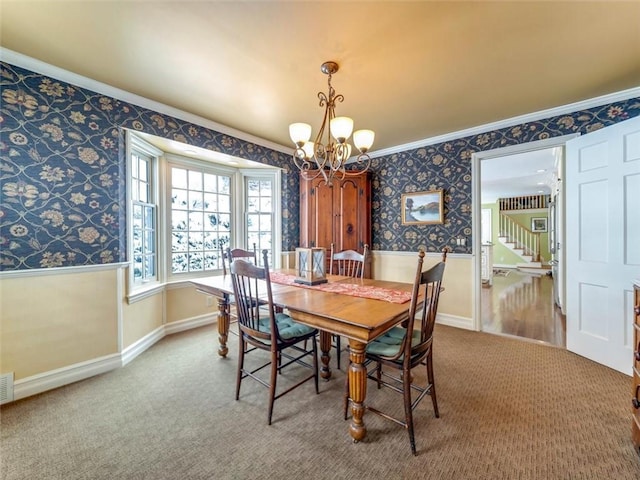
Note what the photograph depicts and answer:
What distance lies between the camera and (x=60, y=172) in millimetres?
2178

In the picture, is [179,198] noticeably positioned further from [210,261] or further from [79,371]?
[79,371]

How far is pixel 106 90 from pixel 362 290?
9.54ft

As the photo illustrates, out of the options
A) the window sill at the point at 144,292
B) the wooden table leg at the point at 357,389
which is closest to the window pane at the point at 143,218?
the window sill at the point at 144,292

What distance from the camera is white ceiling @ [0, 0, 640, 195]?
1.60m

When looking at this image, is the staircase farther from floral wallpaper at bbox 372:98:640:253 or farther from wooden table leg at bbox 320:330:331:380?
wooden table leg at bbox 320:330:331:380

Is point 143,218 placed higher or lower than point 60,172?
lower

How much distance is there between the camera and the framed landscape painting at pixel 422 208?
3.72 m

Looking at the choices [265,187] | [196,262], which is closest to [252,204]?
[265,187]

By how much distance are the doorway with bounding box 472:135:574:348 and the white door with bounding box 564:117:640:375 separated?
40 centimetres

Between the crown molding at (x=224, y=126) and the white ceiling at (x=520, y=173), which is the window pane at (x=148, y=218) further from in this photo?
the white ceiling at (x=520, y=173)

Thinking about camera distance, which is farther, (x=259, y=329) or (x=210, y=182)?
(x=210, y=182)

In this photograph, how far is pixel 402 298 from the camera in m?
1.84

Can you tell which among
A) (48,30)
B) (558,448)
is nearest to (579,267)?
(558,448)

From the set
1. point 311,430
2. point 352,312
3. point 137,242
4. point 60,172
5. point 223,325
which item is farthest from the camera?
point 137,242
